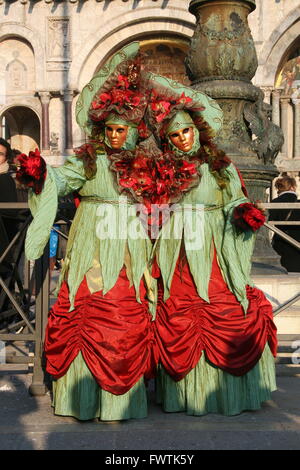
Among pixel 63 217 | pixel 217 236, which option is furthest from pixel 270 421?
pixel 63 217

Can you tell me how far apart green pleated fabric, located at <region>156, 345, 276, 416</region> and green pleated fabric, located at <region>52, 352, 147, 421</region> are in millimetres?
183

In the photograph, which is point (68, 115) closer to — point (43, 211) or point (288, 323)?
point (288, 323)

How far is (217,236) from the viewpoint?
12.2 ft

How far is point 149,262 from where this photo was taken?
370 centimetres

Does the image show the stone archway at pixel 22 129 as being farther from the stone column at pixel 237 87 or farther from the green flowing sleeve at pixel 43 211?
the green flowing sleeve at pixel 43 211

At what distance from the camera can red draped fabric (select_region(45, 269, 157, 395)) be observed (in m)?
3.42

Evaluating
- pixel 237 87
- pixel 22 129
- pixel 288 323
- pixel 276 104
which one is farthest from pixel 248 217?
pixel 22 129

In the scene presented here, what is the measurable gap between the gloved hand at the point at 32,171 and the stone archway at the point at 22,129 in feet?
78.5

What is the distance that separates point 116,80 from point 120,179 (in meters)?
0.56

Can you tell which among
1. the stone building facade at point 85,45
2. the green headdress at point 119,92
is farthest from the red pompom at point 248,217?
the stone building facade at point 85,45

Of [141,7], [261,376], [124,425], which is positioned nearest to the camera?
[124,425]

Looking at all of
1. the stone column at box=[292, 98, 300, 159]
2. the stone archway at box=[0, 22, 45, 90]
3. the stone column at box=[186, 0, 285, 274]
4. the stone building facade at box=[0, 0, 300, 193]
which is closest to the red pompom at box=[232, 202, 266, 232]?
the stone column at box=[186, 0, 285, 274]

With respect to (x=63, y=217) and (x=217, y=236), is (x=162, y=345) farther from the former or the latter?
(x=63, y=217)
